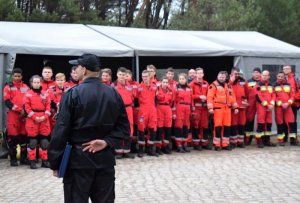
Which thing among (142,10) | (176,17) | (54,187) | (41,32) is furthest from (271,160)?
(142,10)

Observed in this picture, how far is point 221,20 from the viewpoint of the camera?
23.1m

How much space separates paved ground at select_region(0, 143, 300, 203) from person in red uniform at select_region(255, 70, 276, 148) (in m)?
1.33

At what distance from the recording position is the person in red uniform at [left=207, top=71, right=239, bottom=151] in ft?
38.3

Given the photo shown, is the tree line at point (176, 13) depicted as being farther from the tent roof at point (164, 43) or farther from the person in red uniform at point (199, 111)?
the person in red uniform at point (199, 111)

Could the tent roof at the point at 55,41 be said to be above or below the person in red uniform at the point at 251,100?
above

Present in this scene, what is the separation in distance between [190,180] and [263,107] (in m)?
4.73

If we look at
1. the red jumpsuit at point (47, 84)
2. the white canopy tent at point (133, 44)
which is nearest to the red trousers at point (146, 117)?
the white canopy tent at point (133, 44)

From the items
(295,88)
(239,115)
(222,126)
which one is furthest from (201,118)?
(295,88)

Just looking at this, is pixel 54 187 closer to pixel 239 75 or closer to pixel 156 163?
pixel 156 163

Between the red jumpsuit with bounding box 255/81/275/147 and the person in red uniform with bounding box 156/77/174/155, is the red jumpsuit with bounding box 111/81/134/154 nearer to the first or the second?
the person in red uniform with bounding box 156/77/174/155

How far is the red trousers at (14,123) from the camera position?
1002cm

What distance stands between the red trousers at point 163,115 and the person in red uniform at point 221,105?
94 centimetres

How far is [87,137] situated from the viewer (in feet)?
15.7

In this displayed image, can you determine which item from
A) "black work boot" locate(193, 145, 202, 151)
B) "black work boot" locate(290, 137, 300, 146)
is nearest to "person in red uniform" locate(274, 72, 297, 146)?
"black work boot" locate(290, 137, 300, 146)
